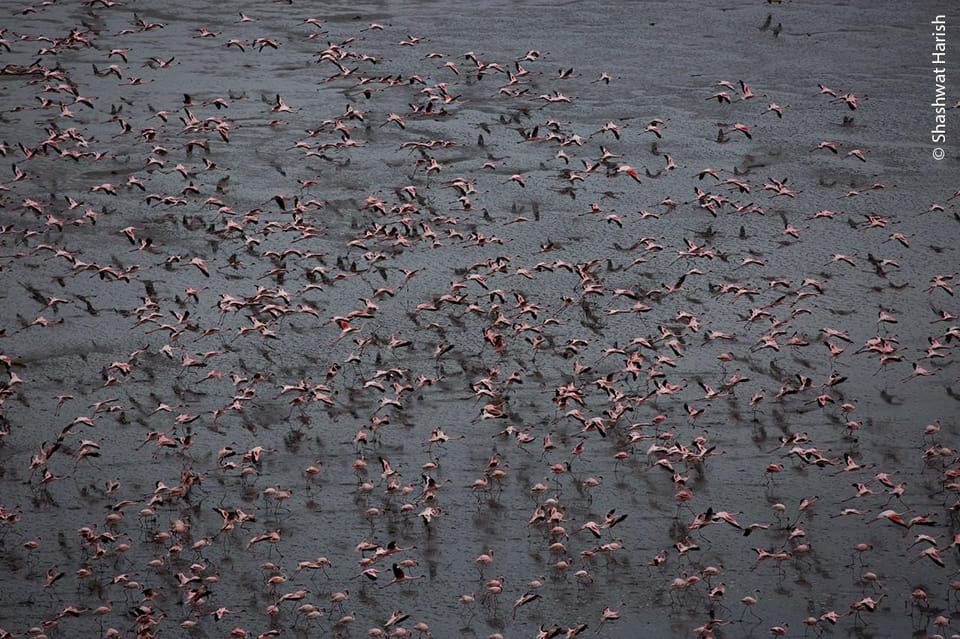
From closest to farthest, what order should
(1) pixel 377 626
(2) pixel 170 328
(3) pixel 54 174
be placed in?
1. (1) pixel 377 626
2. (2) pixel 170 328
3. (3) pixel 54 174

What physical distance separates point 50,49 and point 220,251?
15.6 m

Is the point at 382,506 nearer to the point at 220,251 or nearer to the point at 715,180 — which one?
the point at 220,251

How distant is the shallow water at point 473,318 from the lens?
3225 centimetres

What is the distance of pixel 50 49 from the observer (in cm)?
5584

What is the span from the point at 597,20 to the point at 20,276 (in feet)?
81.0

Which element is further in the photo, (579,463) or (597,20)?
(597,20)

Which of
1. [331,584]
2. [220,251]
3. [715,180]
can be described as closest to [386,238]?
[220,251]

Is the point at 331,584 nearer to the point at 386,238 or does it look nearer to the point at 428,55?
the point at 386,238

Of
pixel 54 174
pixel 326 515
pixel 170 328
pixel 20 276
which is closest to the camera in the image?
pixel 326 515

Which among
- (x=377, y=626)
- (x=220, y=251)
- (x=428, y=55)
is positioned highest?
(x=428, y=55)

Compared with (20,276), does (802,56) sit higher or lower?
higher

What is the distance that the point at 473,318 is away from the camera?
40.8 meters

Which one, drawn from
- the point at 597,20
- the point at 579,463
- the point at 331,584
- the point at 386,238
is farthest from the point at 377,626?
the point at 597,20

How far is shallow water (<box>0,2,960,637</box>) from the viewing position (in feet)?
106
